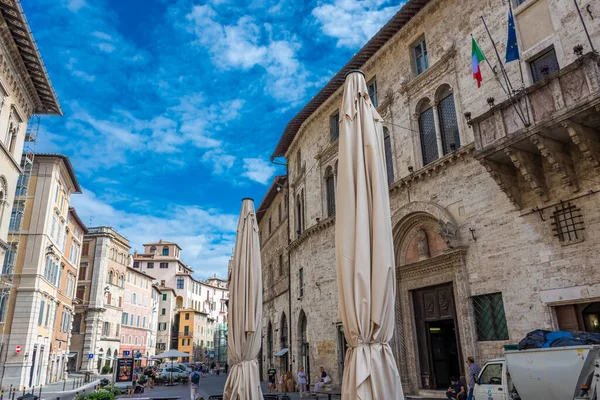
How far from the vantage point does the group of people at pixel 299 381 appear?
1847cm

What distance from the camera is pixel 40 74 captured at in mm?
21547

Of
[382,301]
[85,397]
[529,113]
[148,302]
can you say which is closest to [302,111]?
[529,113]

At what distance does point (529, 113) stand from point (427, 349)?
26.8 feet

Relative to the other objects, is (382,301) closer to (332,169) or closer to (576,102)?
(576,102)

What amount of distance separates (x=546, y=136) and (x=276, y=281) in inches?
882

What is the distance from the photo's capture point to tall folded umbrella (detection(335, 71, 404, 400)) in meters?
4.80

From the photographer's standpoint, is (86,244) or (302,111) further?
(86,244)

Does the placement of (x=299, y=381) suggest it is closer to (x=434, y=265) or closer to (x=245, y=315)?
(x=434, y=265)

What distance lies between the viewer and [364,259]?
17.1ft

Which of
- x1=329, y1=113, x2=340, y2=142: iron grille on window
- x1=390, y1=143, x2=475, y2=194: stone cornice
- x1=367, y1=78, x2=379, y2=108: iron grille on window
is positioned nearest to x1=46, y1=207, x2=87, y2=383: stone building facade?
x1=329, y1=113, x2=340, y2=142: iron grille on window

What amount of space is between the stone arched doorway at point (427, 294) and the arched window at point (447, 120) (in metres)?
2.06

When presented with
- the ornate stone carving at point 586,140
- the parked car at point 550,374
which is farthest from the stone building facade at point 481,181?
the parked car at point 550,374

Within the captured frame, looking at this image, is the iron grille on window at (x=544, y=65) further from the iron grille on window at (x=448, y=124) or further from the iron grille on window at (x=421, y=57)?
the iron grille on window at (x=421, y=57)

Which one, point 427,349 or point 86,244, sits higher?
point 86,244
